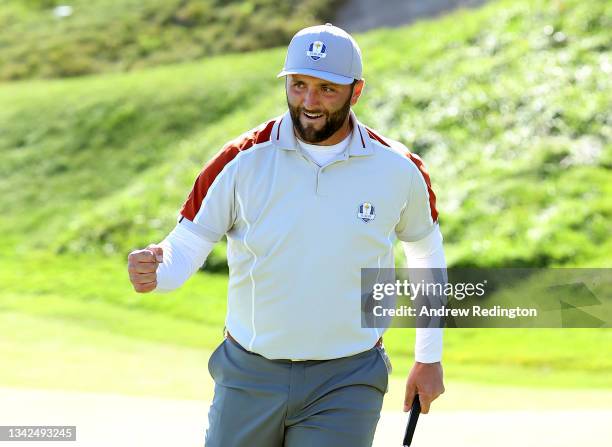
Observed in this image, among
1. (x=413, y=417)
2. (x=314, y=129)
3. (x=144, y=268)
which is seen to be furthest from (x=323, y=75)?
(x=413, y=417)

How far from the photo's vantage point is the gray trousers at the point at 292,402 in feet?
12.3

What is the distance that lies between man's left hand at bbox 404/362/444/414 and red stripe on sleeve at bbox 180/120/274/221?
0.99 meters

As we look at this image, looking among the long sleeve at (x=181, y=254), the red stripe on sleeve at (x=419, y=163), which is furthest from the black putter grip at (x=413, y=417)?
the long sleeve at (x=181, y=254)

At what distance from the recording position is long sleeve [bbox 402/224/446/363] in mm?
4078

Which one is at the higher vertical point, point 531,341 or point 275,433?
point 531,341

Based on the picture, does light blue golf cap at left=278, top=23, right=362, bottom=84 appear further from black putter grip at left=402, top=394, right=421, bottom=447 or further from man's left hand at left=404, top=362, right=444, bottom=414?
black putter grip at left=402, top=394, right=421, bottom=447

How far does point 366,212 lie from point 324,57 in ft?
1.71

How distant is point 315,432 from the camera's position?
147 inches

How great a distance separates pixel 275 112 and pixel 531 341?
6585 millimetres

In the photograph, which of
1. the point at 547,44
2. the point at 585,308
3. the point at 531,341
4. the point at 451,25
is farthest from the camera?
the point at 451,25

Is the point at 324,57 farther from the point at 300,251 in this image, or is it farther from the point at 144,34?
the point at 144,34

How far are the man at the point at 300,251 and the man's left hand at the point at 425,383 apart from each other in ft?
0.90

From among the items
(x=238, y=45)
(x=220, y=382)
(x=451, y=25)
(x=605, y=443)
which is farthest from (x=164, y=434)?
(x=238, y=45)

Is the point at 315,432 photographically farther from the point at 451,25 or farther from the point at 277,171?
the point at 451,25
